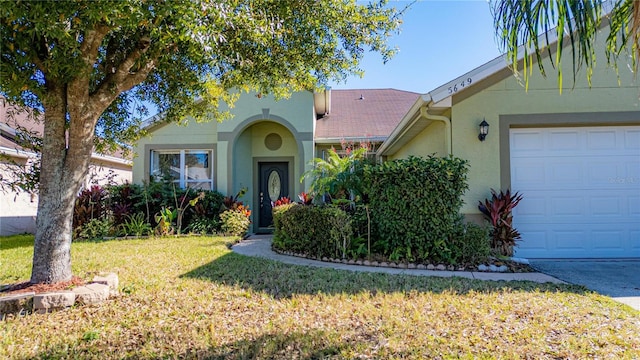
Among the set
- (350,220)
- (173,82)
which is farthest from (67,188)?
(350,220)

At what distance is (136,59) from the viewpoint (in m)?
4.64

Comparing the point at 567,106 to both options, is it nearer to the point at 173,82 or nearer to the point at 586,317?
the point at 586,317

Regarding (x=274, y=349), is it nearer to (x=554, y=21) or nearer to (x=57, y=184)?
(x=57, y=184)

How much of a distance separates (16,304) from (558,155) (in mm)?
9191

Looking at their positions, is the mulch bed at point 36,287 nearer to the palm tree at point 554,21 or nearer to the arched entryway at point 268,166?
the palm tree at point 554,21

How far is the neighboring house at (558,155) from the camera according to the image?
23.0 ft

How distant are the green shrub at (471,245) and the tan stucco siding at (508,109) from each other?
36.9 inches

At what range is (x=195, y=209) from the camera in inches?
437

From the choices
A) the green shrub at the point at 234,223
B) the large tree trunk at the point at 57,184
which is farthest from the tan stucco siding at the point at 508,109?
the green shrub at the point at 234,223

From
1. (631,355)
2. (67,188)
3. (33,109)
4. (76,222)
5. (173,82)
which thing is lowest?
(631,355)

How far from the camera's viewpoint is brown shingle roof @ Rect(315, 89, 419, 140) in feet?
44.1

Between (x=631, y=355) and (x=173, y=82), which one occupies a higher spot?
(x=173, y=82)

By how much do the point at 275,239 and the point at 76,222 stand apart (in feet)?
21.2

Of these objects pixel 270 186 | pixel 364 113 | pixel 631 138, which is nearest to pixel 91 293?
pixel 270 186
